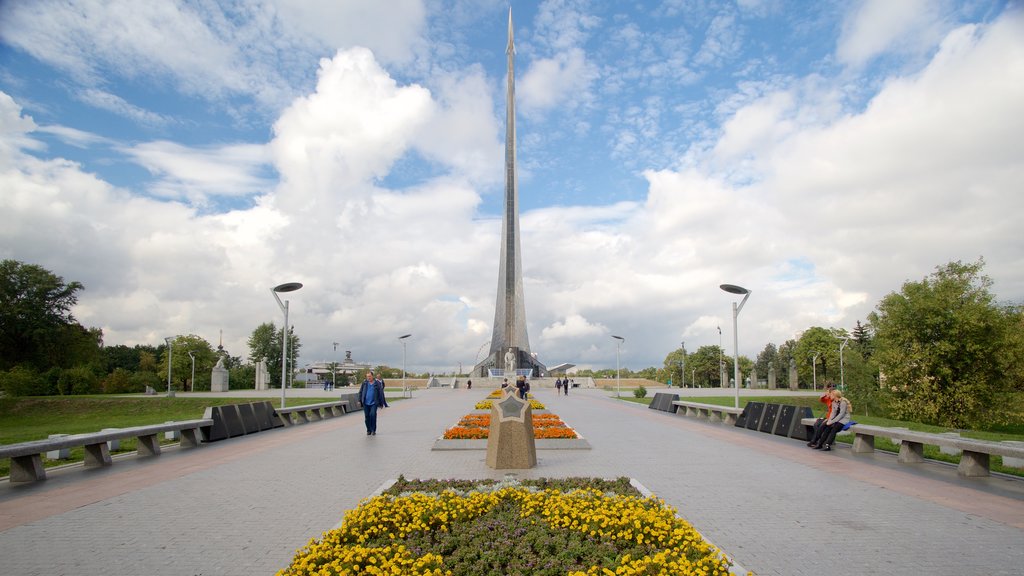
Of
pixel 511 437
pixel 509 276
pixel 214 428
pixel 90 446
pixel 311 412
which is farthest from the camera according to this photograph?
pixel 509 276

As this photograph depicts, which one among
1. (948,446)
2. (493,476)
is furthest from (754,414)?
(493,476)

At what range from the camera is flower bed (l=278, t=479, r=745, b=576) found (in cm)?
401

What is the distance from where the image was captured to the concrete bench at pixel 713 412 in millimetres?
18117

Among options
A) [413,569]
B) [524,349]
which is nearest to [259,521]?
[413,569]

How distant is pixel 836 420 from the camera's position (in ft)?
37.9

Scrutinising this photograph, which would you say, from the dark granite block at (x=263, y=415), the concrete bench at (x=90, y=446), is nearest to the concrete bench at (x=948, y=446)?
the concrete bench at (x=90, y=446)

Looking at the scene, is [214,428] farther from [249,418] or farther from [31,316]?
Result: [31,316]

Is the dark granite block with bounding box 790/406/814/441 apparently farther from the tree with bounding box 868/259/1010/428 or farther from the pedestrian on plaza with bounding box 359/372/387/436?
the tree with bounding box 868/259/1010/428

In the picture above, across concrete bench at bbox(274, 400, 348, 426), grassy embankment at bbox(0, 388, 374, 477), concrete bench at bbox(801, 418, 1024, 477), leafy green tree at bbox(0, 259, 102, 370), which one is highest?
leafy green tree at bbox(0, 259, 102, 370)

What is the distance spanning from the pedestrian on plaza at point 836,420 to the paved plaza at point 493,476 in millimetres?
388

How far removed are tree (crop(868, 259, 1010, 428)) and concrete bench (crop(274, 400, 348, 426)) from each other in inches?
Answer: 908

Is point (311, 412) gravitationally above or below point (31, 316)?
below

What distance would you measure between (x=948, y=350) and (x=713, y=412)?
41.0ft

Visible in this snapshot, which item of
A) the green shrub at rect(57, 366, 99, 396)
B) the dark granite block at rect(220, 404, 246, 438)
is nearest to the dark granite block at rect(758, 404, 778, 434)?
the dark granite block at rect(220, 404, 246, 438)
